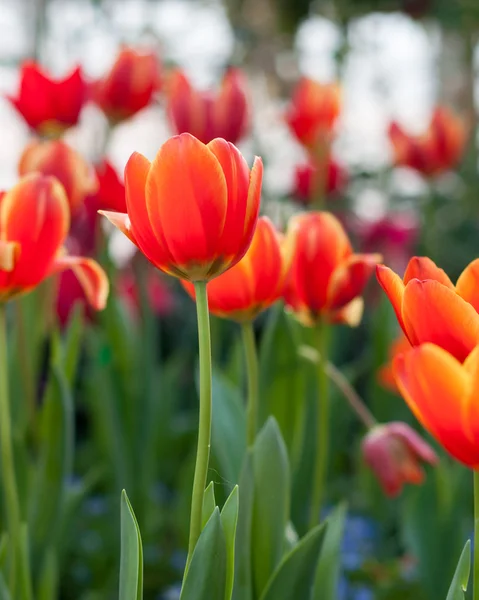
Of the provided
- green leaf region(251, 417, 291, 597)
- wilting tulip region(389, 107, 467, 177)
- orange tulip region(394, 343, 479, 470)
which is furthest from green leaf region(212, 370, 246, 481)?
wilting tulip region(389, 107, 467, 177)

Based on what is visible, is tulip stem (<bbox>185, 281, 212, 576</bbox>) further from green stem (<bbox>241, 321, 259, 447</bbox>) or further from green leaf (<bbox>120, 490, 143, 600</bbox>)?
green stem (<bbox>241, 321, 259, 447</bbox>)

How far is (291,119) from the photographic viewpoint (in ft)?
6.05

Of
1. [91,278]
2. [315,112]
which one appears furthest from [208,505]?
[315,112]

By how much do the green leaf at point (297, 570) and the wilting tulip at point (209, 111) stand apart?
0.85 meters

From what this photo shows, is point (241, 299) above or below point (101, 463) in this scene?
above

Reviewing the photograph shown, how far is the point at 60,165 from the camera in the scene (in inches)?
39.6

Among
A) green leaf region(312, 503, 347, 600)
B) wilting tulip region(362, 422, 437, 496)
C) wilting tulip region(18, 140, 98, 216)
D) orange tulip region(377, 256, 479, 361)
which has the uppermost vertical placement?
wilting tulip region(18, 140, 98, 216)

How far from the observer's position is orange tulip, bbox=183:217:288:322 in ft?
2.02

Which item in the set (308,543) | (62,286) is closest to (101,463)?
(62,286)

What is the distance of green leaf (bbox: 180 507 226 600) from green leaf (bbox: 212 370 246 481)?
32 cm

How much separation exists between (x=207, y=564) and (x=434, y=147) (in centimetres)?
165

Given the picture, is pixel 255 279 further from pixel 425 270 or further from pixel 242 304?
pixel 425 270

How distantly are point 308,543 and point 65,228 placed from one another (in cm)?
30

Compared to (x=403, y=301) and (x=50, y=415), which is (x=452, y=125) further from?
(x=403, y=301)
